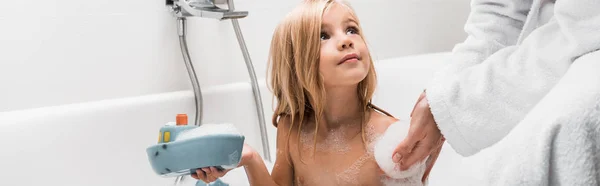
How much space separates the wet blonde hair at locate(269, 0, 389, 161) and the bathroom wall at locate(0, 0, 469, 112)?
43 centimetres

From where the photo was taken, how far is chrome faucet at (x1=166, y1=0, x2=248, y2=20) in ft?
5.52

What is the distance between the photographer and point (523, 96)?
2.60 ft

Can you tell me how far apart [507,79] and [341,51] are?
577mm

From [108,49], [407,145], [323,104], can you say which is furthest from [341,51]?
[108,49]

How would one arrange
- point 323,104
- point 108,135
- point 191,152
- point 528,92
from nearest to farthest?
point 528,92
point 191,152
point 323,104
point 108,135

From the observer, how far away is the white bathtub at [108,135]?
1522mm

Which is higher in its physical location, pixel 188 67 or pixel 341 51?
pixel 341 51

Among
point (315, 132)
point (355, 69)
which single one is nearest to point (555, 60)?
point (355, 69)

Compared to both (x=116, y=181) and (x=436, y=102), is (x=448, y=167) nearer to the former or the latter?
(x=116, y=181)

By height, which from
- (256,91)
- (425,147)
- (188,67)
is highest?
(425,147)

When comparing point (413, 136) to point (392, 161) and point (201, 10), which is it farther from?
point (201, 10)

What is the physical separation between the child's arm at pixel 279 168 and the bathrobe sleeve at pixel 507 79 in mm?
559

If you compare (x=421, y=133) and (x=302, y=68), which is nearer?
(x=421, y=133)

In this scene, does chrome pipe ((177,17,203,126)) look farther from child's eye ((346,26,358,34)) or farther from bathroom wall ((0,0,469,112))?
child's eye ((346,26,358,34))
